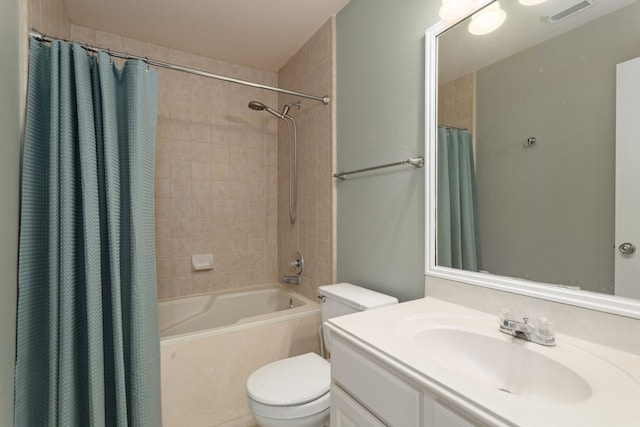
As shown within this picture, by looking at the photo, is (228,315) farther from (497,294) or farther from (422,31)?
(422,31)

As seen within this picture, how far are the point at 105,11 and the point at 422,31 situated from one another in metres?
1.99

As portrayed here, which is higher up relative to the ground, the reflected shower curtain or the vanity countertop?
the reflected shower curtain

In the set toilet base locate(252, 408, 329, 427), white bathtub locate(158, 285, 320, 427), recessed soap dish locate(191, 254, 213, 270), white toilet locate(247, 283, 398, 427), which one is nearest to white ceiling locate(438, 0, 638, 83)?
white toilet locate(247, 283, 398, 427)

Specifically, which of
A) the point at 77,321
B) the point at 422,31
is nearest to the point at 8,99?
the point at 77,321

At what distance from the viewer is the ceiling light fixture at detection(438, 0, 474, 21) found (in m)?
1.09

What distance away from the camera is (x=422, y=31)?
Answer: 128 centimetres

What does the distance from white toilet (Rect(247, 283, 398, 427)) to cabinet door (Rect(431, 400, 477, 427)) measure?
0.65m

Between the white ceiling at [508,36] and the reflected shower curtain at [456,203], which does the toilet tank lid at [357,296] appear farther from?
the white ceiling at [508,36]

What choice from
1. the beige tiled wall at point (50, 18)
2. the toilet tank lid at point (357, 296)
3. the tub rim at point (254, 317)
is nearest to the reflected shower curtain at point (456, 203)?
the toilet tank lid at point (357, 296)

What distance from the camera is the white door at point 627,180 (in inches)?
29.0

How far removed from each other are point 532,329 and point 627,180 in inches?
18.8

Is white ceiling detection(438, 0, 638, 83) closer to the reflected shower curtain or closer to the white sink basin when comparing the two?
the reflected shower curtain

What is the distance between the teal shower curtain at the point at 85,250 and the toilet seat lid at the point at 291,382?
0.52 metres

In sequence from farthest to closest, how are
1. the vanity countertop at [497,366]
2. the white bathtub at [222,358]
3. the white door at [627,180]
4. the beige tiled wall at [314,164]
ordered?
the beige tiled wall at [314,164], the white bathtub at [222,358], the white door at [627,180], the vanity countertop at [497,366]
